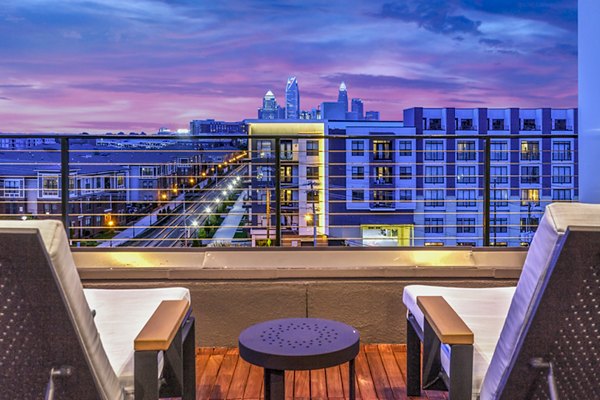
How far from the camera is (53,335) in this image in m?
1.39

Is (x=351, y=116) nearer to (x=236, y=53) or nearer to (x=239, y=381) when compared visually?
(x=236, y=53)

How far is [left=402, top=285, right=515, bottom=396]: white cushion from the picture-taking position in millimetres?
1758

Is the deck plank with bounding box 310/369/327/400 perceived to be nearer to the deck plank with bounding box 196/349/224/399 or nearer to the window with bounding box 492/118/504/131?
the deck plank with bounding box 196/349/224/399

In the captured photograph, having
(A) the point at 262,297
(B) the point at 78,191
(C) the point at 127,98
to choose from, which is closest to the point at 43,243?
(A) the point at 262,297

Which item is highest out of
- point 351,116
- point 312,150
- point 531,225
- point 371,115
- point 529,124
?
point 529,124

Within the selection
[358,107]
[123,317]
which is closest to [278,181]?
[123,317]

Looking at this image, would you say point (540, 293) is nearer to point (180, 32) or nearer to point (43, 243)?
point (43, 243)

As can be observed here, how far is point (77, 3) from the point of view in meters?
8.62

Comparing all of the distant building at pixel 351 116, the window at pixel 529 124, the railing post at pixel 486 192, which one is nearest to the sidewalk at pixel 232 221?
the railing post at pixel 486 192

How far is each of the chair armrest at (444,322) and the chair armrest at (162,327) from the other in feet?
2.50

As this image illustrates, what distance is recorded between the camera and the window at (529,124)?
25.1 metres

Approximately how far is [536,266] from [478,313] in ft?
2.63

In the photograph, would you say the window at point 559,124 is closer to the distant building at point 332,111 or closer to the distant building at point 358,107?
the distant building at point 358,107

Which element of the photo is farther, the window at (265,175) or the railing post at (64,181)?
the window at (265,175)
